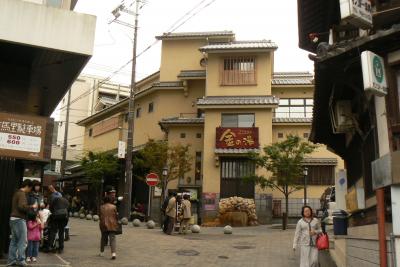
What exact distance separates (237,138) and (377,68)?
23.7 metres

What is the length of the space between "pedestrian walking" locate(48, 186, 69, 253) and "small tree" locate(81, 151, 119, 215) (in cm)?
2197

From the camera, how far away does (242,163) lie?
3139 centimetres

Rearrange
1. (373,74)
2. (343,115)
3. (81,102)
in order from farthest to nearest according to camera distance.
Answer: (81,102)
(343,115)
(373,74)

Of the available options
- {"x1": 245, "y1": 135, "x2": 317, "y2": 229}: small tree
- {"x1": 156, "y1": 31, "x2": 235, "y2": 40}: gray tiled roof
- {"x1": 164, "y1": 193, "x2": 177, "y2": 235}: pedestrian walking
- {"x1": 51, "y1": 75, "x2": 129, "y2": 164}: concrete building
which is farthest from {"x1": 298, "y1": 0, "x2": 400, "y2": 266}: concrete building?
{"x1": 51, "y1": 75, "x2": 129, "y2": 164}: concrete building

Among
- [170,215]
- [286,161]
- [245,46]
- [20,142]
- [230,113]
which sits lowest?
[170,215]

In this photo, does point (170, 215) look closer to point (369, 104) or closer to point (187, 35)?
point (369, 104)

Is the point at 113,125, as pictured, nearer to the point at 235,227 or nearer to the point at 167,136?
the point at 167,136

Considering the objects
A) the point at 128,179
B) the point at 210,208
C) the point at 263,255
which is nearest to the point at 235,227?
the point at 210,208

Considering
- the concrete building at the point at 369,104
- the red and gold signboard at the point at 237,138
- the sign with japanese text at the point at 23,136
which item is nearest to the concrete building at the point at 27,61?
the sign with japanese text at the point at 23,136

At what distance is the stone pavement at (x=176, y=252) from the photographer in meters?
13.1

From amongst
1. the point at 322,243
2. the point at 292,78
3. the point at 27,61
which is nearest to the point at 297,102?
the point at 292,78

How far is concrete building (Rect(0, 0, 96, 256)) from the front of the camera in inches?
444

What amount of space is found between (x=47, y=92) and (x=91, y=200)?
30.2m

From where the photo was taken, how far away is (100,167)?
116 feet
